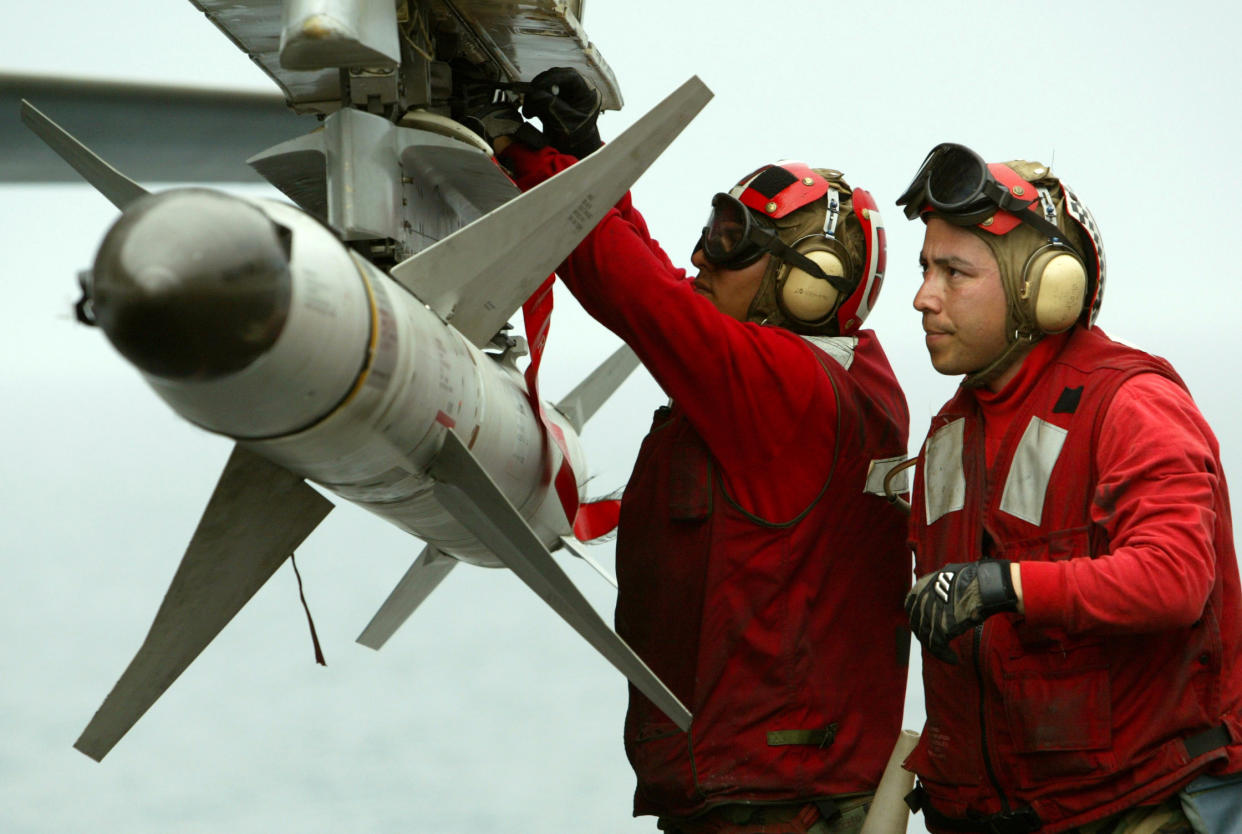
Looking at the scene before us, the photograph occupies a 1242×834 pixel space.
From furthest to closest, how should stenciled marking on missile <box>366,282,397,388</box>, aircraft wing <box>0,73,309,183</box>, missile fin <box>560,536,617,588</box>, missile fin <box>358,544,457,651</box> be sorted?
aircraft wing <box>0,73,309,183</box> < missile fin <box>358,544,457,651</box> < missile fin <box>560,536,617,588</box> < stenciled marking on missile <box>366,282,397,388</box>

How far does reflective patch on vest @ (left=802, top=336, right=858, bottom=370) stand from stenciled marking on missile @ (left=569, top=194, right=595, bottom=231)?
72cm

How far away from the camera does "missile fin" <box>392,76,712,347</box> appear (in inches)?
100

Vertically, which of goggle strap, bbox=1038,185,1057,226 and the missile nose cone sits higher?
goggle strap, bbox=1038,185,1057,226

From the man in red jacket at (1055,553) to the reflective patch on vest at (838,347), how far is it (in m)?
0.40

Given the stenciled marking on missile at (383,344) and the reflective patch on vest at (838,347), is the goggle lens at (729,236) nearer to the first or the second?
the reflective patch on vest at (838,347)

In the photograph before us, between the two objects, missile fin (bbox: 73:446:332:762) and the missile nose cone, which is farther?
missile fin (bbox: 73:446:332:762)

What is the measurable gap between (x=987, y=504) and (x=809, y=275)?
86cm

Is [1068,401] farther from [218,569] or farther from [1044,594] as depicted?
[218,569]

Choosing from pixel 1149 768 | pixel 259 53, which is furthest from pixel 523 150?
pixel 1149 768

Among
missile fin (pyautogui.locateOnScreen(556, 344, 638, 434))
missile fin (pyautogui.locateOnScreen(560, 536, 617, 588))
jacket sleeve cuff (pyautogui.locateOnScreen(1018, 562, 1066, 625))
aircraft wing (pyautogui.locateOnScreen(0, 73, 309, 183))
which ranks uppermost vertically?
jacket sleeve cuff (pyautogui.locateOnScreen(1018, 562, 1066, 625))

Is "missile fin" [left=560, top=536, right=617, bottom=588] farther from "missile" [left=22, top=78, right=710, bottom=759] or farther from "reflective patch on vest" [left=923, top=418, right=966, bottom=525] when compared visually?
"reflective patch on vest" [left=923, top=418, right=966, bottom=525]

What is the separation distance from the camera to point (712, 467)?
306 centimetres

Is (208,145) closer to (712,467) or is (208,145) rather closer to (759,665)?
(712,467)

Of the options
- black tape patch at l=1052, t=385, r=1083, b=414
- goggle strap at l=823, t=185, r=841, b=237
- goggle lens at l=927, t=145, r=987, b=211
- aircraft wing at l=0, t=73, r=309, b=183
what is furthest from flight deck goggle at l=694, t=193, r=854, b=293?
aircraft wing at l=0, t=73, r=309, b=183
